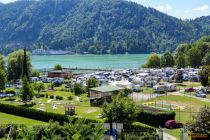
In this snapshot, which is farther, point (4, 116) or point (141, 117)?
point (4, 116)

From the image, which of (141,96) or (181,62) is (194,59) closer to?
(181,62)

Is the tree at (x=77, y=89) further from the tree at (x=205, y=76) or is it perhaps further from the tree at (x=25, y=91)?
the tree at (x=205, y=76)

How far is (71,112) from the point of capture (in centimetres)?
4144

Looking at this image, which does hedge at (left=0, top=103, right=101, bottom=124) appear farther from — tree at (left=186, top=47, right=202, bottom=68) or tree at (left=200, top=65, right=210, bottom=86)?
tree at (left=186, top=47, right=202, bottom=68)

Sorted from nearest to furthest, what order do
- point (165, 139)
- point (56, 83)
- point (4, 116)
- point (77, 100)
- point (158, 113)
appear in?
point (165, 139) < point (158, 113) < point (4, 116) < point (77, 100) < point (56, 83)

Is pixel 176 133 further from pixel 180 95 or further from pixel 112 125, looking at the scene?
pixel 180 95

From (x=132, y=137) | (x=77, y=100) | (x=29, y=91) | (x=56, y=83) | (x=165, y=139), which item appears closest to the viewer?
(x=132, y=137)

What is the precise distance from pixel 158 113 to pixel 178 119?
2778 mm

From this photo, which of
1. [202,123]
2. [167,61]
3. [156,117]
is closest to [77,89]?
[156,117]

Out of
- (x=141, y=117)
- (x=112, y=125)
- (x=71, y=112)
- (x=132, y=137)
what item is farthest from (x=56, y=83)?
(x=132, y=137)

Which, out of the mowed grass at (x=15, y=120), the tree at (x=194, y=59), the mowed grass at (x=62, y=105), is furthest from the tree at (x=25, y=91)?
the tree at (x=194, y=59)

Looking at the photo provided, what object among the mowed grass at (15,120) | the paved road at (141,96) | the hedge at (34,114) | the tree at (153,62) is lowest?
the mowed grass at (15,120)

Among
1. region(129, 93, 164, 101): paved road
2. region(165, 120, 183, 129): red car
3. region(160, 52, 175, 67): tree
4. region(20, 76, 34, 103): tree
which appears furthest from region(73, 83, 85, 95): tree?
region(160, 52, 175, 67): tree

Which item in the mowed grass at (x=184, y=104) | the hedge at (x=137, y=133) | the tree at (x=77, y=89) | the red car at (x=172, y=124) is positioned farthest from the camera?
the tree at (x=77, y=89)
